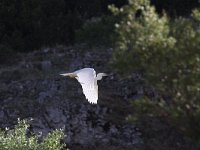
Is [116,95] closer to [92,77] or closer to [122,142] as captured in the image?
[122,142]

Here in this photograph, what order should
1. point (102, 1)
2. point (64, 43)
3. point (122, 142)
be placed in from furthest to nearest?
point (102, 1)
point (64, 43)
point (122, 142)

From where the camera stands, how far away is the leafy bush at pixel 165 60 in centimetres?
340

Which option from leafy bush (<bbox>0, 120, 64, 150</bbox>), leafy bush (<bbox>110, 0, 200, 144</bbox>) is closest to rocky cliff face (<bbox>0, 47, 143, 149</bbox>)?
leafy bush (<bbox>0, 120, 64, 150</bbox>)

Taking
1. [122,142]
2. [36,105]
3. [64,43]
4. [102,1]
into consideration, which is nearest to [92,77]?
[122,142]

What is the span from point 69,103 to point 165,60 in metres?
6.17

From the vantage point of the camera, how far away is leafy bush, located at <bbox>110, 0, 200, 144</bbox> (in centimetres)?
340

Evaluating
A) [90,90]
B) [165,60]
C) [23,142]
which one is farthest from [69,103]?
[165,60]

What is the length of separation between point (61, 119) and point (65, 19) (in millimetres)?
5399

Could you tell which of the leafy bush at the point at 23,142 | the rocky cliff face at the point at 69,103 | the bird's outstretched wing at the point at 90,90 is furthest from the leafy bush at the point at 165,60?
the rocky cliff face at the point at 69,103

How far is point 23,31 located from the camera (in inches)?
556

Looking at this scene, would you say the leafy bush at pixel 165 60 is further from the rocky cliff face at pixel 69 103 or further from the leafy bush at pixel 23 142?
the rocky cliff face at pixel 69 103

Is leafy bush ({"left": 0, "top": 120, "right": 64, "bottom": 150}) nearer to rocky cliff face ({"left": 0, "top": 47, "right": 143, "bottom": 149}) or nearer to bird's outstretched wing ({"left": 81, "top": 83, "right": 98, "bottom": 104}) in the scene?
bird's outstretched wing ({"left": 81, "top": 83, "right": 98, "bottom": 104})

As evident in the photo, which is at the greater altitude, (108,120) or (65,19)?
(65,19)

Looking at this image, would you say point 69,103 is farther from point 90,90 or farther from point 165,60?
point 165,60
